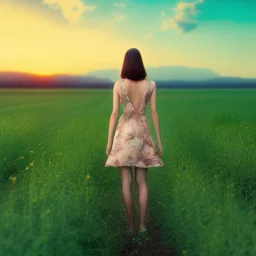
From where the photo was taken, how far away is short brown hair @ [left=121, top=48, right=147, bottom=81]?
621 cm

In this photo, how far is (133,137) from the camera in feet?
21.6

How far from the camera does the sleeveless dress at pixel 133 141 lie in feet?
21.3

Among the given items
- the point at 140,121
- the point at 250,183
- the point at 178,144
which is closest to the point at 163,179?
the point at 250,183

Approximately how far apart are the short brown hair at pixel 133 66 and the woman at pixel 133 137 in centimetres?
2

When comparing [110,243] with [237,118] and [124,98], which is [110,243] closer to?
[124,98]

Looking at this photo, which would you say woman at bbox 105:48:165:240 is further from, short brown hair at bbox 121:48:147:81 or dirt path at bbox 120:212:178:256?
dirt path at bbox 120:212:178:256

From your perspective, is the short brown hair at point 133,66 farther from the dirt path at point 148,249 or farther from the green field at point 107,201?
the dirt path at point 148,249

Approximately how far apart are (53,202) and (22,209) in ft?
1.39

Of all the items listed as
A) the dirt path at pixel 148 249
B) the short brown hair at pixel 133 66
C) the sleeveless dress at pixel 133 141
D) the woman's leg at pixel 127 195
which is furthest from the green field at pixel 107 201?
the short brown hair at pixel 133 66

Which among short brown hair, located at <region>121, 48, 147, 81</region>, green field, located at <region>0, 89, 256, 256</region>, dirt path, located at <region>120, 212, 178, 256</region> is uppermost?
short brown hair, located at <region>121, 48, 147, 81</region>

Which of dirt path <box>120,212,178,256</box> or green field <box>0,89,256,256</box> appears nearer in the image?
green field <box>0,89,256,256</box>

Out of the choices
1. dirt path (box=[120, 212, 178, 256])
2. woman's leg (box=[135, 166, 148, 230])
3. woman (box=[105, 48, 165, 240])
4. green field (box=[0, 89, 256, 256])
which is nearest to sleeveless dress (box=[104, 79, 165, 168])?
woman (box=[105, 48, 165, 240])

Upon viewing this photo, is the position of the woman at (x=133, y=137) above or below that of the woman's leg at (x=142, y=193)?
above

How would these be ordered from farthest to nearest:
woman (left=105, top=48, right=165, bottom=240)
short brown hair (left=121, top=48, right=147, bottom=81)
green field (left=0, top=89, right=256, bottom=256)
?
woman (left=105, top=48, right=165, bottom=240) < short brown hair (left=121, top=48, right=147, bottom=81) < green field (left=0, top=89, right=256, bottom=256)
